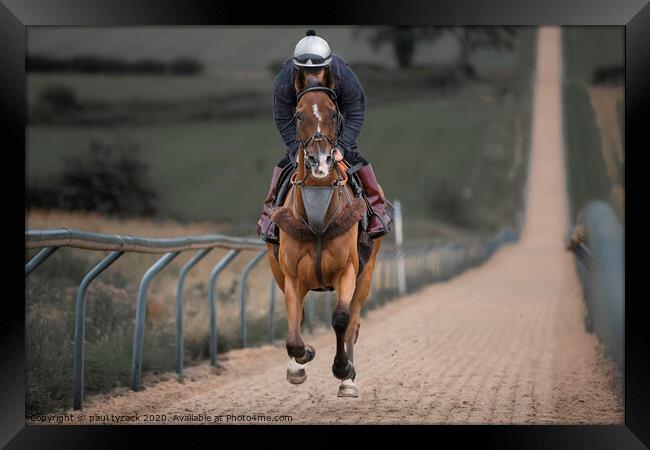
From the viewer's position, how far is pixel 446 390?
8.13m

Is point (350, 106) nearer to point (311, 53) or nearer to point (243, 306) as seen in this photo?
point (311, 53)

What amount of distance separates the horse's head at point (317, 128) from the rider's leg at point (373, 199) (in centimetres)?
97

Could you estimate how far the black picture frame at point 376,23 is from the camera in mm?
7250

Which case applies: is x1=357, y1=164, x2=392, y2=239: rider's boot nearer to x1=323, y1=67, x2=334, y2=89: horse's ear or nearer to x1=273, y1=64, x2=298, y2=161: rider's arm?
x1=273, y1=64, x2=298, y2=161: rider's arm

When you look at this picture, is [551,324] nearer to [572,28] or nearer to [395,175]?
[572,28]

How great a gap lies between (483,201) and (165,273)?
7.45 meters

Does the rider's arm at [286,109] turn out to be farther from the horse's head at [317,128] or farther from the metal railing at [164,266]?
the metal railing at [164,266]

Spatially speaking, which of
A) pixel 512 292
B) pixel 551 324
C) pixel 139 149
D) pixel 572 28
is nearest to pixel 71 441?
pixel 139 149

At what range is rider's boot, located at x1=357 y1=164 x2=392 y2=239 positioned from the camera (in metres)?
7.61

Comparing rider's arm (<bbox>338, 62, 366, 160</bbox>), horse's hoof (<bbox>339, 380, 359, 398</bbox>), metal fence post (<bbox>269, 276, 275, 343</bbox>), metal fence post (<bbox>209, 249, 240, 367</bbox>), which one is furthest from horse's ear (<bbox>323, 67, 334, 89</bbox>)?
metal fence post (<bbox>269, 276, 275, 343</bbox>)

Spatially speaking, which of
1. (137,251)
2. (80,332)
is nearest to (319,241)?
(137,251)

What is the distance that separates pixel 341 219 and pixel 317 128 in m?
0.79

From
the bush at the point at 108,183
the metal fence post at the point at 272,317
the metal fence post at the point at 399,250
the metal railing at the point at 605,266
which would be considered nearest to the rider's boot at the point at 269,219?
the bush at the point at 108,183

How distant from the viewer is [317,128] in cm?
652
